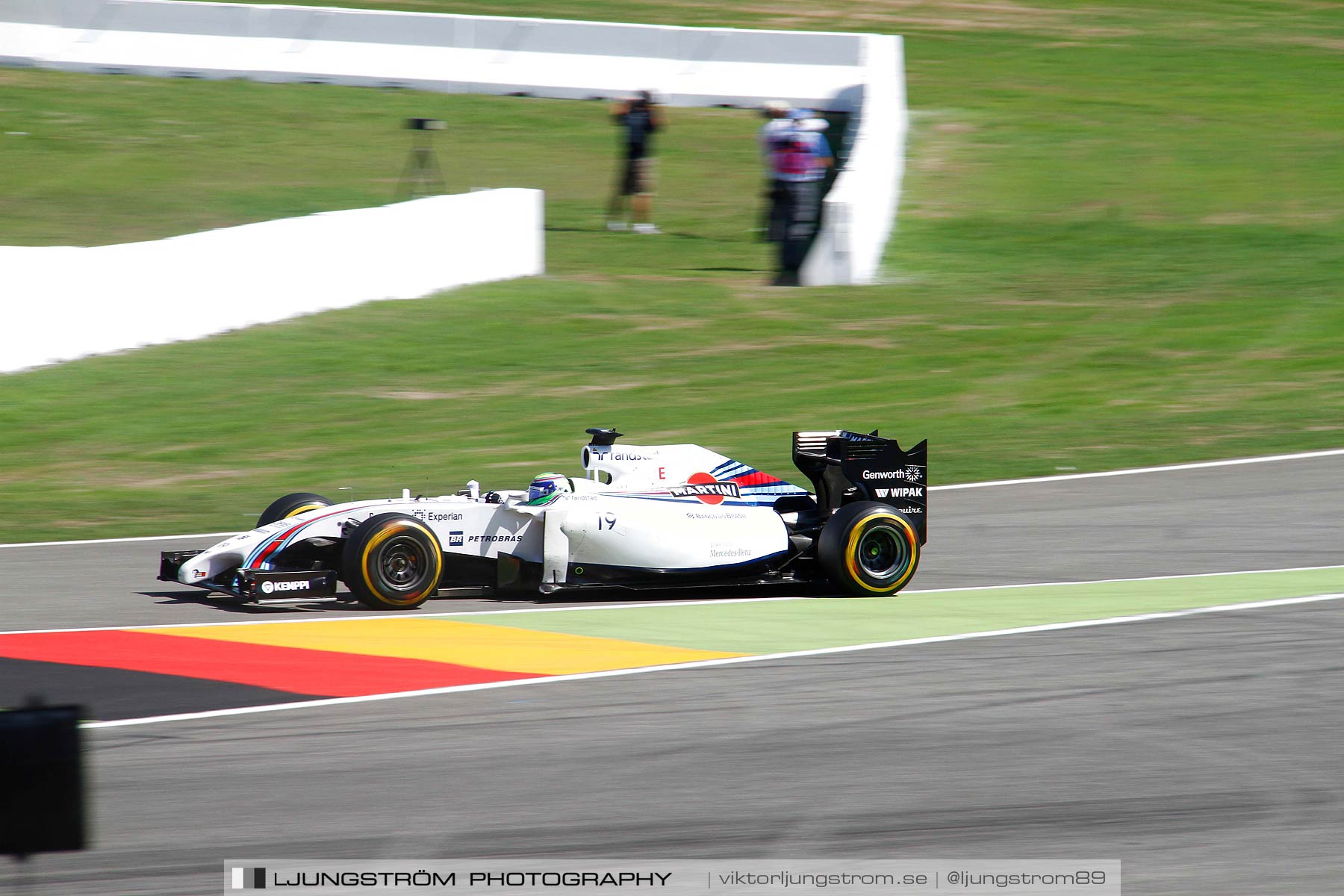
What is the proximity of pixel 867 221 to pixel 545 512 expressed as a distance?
1236cm

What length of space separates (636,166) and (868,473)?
12.7 m

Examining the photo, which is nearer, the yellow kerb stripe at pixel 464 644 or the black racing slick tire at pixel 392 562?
the yellow kerb stripe at pixel 464 644

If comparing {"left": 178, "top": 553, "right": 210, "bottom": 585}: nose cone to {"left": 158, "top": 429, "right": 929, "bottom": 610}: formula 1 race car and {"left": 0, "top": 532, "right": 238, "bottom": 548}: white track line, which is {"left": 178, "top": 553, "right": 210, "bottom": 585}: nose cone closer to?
{"left": 158, "top": 429, "right": 929, "bottom": 610}: formula 1 race car

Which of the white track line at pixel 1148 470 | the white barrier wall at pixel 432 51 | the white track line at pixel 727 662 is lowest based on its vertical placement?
the white track line at pixel 727 662

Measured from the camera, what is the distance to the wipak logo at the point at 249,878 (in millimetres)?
4883

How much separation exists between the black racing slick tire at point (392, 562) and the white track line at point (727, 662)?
1611mm

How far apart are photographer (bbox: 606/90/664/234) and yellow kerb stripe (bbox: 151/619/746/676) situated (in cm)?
1360

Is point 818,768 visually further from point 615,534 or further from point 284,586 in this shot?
point 284,586

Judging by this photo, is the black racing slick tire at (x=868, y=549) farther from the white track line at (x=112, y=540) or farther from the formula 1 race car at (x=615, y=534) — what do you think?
the white track line at (x=112, y=540)

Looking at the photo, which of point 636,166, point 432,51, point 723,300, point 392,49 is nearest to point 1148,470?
point 723,300

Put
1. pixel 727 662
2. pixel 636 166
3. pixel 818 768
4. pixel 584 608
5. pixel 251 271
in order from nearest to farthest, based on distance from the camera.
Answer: pixel 818 768 < pixel 727 662 < pixel 584 608 < pixel 251 271 < pixel 636 166

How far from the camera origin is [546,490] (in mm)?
9133

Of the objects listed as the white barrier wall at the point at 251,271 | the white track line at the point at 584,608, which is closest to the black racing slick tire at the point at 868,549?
the white track line at the point at 584,608

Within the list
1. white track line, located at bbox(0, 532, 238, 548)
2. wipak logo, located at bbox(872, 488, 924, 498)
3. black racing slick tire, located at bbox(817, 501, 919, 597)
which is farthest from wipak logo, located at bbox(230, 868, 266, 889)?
white track line, located at bbox(0, 532, 238, 548)
